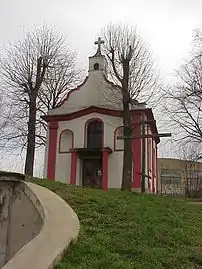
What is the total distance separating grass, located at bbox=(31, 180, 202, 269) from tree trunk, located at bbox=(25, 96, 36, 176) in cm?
1282

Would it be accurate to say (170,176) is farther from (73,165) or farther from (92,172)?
(73,165)

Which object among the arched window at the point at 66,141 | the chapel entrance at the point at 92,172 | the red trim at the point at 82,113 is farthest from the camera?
the arched window at the point at 66,141

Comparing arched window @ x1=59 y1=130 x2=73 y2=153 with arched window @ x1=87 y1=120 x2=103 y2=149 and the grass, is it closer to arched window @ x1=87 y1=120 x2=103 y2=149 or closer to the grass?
arched window @ x1=87 y1=120 x2=103 y2=149

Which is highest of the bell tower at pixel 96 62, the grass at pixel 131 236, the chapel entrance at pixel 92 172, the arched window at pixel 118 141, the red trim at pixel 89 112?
the bell tower at pixel 96 62

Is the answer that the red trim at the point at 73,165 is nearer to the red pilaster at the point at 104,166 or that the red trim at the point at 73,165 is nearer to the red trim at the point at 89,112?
the red pilaster at the point at 104,166

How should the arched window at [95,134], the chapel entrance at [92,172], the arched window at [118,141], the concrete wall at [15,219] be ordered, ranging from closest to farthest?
the concrete wall at [15,219] < the arched window at [118,141] < the chapel entrance at [92,172] < the arched window at [95,134]

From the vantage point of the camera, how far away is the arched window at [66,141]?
28.5 m

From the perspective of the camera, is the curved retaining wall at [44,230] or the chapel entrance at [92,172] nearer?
the curved retaining wall at [44,230]

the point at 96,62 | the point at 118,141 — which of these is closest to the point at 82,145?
the point at 118,141

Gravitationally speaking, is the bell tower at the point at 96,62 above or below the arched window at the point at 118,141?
above

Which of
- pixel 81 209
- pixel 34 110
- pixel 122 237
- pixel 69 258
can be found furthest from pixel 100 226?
pixel 34 110

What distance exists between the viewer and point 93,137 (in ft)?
92.2

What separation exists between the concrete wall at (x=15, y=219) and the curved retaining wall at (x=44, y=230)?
3 cm

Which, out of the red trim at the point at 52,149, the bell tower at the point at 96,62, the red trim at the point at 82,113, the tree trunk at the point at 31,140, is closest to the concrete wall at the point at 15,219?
the tree trunk at the point at 31,140
